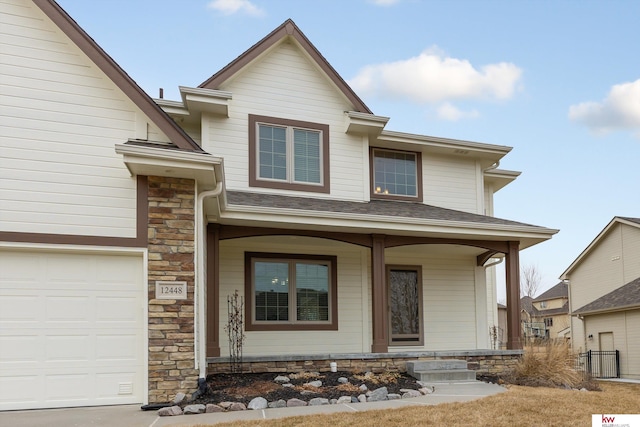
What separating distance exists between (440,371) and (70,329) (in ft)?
20.2

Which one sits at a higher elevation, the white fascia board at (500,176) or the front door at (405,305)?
the white fascia board at (500,176)

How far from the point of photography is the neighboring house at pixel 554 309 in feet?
128

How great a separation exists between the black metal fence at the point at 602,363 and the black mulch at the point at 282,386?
39.3 feet

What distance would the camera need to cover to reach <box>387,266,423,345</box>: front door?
42.3 ft

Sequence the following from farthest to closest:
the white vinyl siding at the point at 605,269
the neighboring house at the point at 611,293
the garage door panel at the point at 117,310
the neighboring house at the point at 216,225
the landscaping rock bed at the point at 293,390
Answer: the white vinyl siding at the point at 605,269 → the neighboring house at the point at 611,293 → the garage door panel at the point at 117,310 → the neighboring house at the point at 216,225 → the landscaping rock bed at the point at 293,390

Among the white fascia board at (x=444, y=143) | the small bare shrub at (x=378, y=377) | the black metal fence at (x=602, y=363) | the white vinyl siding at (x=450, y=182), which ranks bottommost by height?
the black metal fence at (x=602, y=363)

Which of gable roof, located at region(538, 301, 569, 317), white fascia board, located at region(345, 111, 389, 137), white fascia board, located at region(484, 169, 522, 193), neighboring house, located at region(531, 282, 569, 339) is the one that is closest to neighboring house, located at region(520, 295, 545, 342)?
neighboring house, located at region(531, 282, 569, 339)

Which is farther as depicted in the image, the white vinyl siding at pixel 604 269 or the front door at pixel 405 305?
the white vinyl siding at pixel 604 269

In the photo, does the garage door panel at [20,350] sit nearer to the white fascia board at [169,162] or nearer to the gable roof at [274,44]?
the white fascia board at [169,162]

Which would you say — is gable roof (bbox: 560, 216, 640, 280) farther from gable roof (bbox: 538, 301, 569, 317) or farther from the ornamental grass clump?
gable roof (bbox: 538, 301, 569, 317)

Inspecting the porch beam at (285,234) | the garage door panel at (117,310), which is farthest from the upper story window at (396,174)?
the garage door panel at (117,310)

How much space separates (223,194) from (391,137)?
5538mm

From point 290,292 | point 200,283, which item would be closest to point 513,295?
point 290,292

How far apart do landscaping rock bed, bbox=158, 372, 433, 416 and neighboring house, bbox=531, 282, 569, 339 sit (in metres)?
32.9
